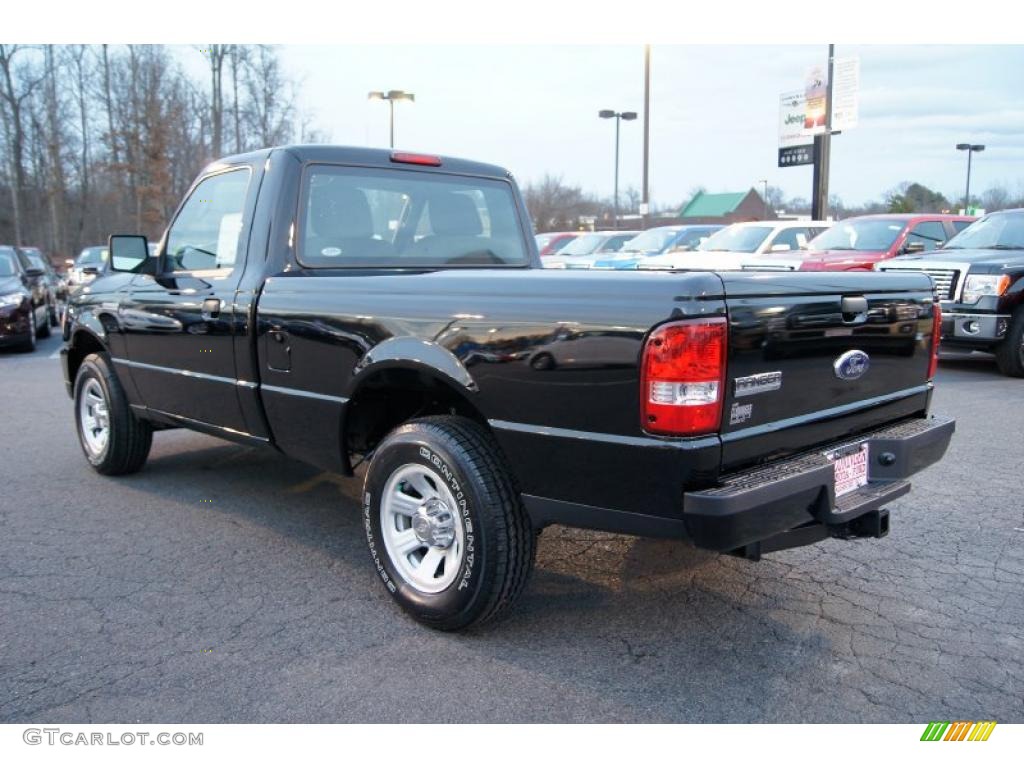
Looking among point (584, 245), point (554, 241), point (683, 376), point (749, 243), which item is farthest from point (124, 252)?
point (554, 241)

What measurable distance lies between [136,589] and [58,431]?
13.2 feet

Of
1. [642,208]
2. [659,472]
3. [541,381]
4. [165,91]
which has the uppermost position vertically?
[165,91]

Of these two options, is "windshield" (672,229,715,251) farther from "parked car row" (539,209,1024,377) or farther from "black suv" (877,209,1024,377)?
"black suv" (877,209,1024,377)

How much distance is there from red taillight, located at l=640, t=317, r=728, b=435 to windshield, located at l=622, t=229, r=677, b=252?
15998mm

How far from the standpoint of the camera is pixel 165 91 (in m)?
35.9

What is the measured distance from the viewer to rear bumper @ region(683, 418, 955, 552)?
2551mm

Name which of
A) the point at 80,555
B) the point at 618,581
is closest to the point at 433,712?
the point at 618,581

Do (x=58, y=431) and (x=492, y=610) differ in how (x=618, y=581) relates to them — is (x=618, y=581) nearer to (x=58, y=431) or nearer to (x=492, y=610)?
(x=492, y=610)

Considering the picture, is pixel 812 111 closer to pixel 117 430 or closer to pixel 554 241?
pixel 554 241

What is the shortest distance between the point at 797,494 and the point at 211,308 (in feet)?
9.63

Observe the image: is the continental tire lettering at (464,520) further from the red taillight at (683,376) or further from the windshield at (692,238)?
the windshield at (692,238)

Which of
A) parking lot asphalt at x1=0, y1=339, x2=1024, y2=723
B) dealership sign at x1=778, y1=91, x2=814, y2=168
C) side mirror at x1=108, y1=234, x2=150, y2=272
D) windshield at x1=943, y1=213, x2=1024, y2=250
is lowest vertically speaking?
parking lot asphalt at x1=0, y1=339, x2=1024, y2=723

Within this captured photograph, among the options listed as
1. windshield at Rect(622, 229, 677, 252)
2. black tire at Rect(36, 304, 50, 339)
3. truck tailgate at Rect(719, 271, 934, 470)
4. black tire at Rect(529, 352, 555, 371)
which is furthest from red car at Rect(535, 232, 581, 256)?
black tire at Rect(529, 352, 555, 371)

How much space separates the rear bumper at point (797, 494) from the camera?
2551 mm
